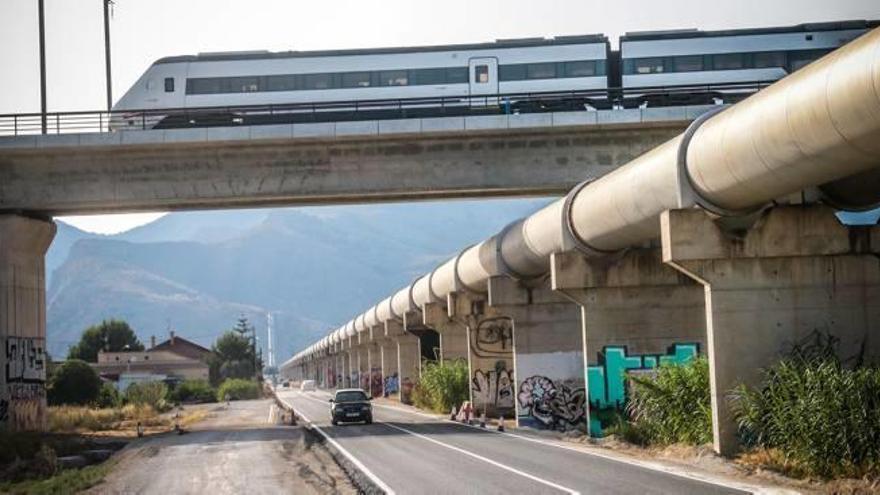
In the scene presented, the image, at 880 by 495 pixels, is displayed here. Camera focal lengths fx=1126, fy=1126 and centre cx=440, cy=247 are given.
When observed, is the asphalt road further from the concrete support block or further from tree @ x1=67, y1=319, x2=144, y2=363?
tree @ x1=67, y1=319, x2=144, y2=363

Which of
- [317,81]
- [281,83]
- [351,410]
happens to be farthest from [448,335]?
[281,83]

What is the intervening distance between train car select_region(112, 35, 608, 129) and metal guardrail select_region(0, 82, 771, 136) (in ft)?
0.18

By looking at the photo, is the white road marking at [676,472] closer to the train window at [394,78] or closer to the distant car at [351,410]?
the distant car at [351,410]

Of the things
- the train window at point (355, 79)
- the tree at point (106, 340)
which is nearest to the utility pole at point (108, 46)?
the train window at point (355, 79)

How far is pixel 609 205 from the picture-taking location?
27438 mm

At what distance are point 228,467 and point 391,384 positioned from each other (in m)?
60.3

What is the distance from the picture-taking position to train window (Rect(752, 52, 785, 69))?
44.3 m

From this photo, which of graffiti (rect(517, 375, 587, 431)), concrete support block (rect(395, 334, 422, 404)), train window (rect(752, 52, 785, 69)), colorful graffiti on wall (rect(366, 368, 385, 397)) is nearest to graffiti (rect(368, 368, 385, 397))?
colorful graffiti on wall (rect(366, 368, 385, 397))

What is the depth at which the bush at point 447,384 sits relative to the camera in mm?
52969

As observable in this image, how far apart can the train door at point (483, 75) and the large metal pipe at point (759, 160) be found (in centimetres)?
1460

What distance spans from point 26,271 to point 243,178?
9.05 m

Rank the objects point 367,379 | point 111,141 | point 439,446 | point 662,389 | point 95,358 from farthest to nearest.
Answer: point 95,358 < point 367,379 < point 111,141 < point 439,446 < point 662,389

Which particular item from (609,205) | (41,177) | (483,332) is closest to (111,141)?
(41,177)

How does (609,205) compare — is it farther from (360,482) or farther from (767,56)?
(767,56)
